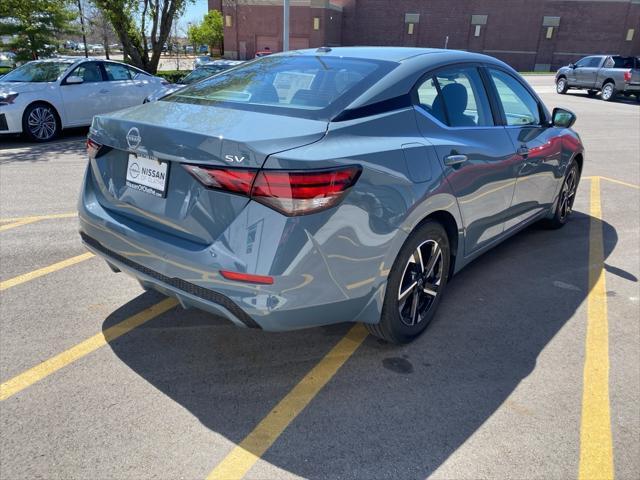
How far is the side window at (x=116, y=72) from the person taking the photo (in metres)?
10.8

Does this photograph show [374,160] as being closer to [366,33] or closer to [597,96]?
[597,96]

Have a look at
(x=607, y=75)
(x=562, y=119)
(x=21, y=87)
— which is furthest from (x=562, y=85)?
(x=21, y=87)

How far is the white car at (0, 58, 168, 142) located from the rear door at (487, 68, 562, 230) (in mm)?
8585

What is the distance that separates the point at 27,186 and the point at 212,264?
17.6 ft

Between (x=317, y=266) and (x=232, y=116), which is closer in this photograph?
(x=317, y=266)

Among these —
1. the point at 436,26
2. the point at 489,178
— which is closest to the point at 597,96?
the point at 489,178

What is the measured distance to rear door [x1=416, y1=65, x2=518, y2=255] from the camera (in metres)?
3.19

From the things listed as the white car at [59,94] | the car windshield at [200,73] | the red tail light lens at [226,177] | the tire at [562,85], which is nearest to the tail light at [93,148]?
the red tail light lens at [226,177]

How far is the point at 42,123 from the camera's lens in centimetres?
969

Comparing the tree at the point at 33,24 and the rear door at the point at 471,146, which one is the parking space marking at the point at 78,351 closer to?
the rear door at the point at 471,146

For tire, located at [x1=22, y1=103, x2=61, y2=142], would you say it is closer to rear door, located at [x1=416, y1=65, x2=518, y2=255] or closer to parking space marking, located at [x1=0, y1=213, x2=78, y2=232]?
parking space marking, located at [x1=0, y1=213, x2=78, y2=232]

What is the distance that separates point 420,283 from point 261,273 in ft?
4.18

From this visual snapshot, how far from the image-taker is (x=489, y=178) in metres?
3.63

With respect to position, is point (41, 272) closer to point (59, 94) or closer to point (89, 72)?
point (59, 94)
